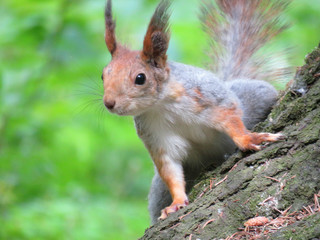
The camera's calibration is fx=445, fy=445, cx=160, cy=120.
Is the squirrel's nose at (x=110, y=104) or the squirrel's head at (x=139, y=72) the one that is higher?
the squirrel's head at (x=139, y=72)

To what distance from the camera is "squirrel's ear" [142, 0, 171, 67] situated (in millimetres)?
1915

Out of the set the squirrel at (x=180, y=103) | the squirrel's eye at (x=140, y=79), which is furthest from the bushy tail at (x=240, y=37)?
the squirrel's eye at (x=140, y=79)

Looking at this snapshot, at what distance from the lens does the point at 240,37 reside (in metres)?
2.77

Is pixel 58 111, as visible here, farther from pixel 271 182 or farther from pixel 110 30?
pixel 271 182

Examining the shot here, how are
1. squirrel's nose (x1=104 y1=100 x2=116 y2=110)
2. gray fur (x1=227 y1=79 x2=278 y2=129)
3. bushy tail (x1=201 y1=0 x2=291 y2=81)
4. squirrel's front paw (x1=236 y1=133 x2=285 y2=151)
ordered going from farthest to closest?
bushy tail (x1=201 y1=0 x2=291 y2=81), gray fur (x1=227 y1=79 x2=278 y2=129), squirrel's nose (x1=104 y1=100 x2=116 y2=110), squirrel's front paw (x1=236 y1=133 x2=285 y2=151)

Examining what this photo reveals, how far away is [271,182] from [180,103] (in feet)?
2.38

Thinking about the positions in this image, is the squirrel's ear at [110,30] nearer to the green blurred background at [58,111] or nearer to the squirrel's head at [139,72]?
the squirrel's head at [139,72]

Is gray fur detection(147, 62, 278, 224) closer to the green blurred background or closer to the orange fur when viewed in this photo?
the orange fur

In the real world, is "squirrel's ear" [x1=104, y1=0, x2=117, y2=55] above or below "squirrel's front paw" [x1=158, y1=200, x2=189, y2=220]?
above

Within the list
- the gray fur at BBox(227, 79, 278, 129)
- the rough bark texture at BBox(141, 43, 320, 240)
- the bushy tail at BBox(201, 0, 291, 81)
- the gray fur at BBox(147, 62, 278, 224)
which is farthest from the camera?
the bushy tail at BBox(201, 0, 291, 81)

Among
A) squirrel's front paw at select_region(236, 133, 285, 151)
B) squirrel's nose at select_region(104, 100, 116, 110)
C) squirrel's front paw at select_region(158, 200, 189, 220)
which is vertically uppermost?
squirrel's nose at select_region(104, 100, 116, 110)

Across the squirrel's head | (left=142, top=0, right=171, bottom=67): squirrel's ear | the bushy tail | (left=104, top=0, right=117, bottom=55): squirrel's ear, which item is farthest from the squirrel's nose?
the bushy tail

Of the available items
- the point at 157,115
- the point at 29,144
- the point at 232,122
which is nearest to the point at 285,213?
the point at 232,122

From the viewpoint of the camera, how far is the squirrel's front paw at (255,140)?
5.52 ft
